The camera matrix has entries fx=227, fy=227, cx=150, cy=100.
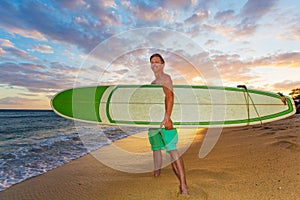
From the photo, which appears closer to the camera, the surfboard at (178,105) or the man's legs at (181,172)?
the man's legs at (181,172)

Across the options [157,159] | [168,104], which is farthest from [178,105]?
[168,104]

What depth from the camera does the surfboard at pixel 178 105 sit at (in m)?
4.48

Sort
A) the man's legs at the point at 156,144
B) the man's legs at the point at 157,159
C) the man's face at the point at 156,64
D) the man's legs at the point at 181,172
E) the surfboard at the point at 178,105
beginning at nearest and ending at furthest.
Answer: the man's legs at the point at 181,172 → the man's face at the point at 156,64 → the man's legs at the point at 156,144 → the man's legs at the point at 157,159 → the surfboard at the point at 178,105

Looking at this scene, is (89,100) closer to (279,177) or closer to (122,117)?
(122,117)

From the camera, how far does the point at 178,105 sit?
4598 mm

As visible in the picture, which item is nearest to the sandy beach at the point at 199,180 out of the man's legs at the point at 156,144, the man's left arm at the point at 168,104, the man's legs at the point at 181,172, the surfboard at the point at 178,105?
the man's legs at the point at 181,172

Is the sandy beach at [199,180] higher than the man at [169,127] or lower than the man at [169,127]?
lower

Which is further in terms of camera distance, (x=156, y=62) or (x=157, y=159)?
(x=157, y=159)

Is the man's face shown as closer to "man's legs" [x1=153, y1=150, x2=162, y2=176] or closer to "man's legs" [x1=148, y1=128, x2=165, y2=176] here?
"man's legs" [x1=148, y1=128, x2=165, y2=176]

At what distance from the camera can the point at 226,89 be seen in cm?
498

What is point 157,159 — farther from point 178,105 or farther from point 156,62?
point 156,62

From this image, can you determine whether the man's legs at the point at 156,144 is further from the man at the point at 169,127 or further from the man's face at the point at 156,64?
the man's face at the point at 156,64

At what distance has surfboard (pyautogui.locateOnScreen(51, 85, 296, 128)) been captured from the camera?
4480mm

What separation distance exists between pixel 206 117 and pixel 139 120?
1408 millimetres
